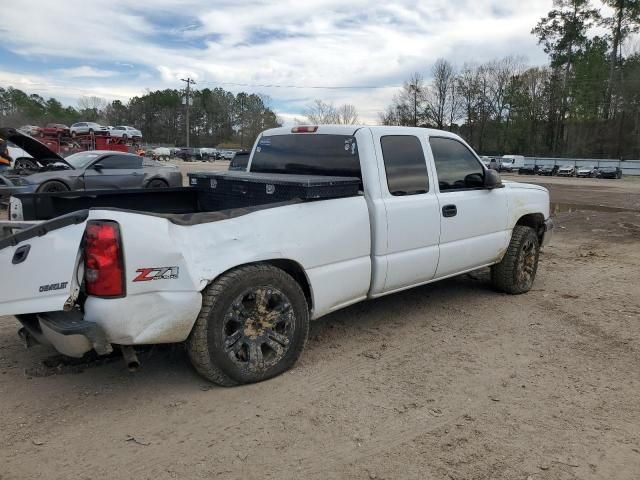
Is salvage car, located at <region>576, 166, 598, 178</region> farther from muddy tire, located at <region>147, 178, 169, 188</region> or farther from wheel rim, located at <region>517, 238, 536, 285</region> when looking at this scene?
wheel rim, located at <region>517, 238, 536, 285</region>

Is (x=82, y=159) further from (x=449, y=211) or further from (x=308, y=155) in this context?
(x=449, y=211)

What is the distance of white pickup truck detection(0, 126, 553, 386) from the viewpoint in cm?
295

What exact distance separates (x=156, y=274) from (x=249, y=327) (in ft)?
2.57

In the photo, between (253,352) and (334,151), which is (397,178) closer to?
(334,151)

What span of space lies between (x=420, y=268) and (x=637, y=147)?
6634cm

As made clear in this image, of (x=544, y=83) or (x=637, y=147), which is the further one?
(x=544, y=83)

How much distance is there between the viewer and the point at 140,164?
14.6 m

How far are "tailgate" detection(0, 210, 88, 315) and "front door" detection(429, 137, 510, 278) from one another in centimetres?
315

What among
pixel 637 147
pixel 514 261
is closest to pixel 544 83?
pixel 637 147

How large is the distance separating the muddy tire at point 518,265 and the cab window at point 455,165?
1.00 meters

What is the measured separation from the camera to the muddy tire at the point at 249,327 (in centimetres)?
331

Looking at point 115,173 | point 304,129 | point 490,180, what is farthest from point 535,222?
point 115,173

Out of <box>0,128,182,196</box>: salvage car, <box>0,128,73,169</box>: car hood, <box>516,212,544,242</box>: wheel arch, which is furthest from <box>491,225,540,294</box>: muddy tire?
<box>0,128,73,169</box>: car hood

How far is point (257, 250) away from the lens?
3.46 meters
